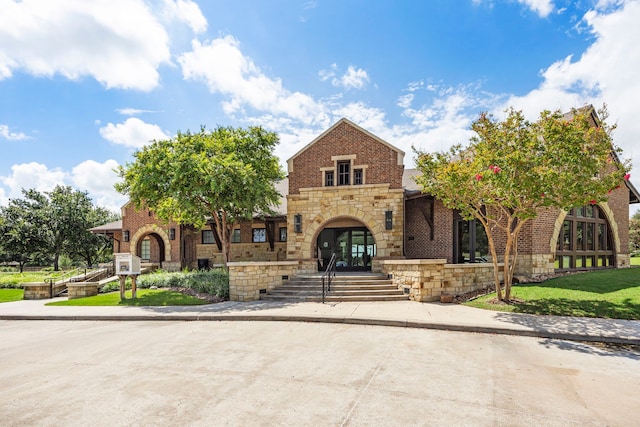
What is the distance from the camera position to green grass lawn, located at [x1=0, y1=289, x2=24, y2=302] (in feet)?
53.2

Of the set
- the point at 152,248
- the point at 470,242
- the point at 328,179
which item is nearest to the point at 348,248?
the point at 328,179

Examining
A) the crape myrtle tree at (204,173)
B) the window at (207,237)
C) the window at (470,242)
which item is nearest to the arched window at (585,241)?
the window at (470,242)

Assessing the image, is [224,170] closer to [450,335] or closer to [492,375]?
[450,335]

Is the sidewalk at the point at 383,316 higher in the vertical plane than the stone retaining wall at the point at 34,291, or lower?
higher

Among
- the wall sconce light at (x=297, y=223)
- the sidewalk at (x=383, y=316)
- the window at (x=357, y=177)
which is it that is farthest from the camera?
the wall sconce light at (x=297, y=223)

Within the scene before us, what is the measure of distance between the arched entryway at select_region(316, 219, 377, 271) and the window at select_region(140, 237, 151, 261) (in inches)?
541

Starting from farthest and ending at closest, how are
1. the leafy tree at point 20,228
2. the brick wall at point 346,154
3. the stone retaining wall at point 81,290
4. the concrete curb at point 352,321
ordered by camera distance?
the leafy tree at point 20,228
the brick wall at point 346,154
the stone retaining wall at point 81,290
the concrete curb at point 352,321

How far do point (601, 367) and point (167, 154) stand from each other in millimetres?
14193

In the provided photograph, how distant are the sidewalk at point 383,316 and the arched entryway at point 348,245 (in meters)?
6.28

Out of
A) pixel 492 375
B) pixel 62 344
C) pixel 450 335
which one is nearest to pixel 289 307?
pixel 450 335

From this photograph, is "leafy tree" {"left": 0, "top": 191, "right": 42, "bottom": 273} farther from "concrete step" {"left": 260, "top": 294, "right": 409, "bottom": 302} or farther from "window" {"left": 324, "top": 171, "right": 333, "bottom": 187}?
"concrete step" {"left": 260, "top": 294, "right": 409, "bottom": 302}

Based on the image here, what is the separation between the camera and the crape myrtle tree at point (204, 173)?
13.4 metres

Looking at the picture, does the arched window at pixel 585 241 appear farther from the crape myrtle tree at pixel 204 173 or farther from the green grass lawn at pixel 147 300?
the green grass lawn at pixel 147 300

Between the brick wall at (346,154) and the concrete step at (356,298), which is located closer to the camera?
the concrete step at (356,298)
